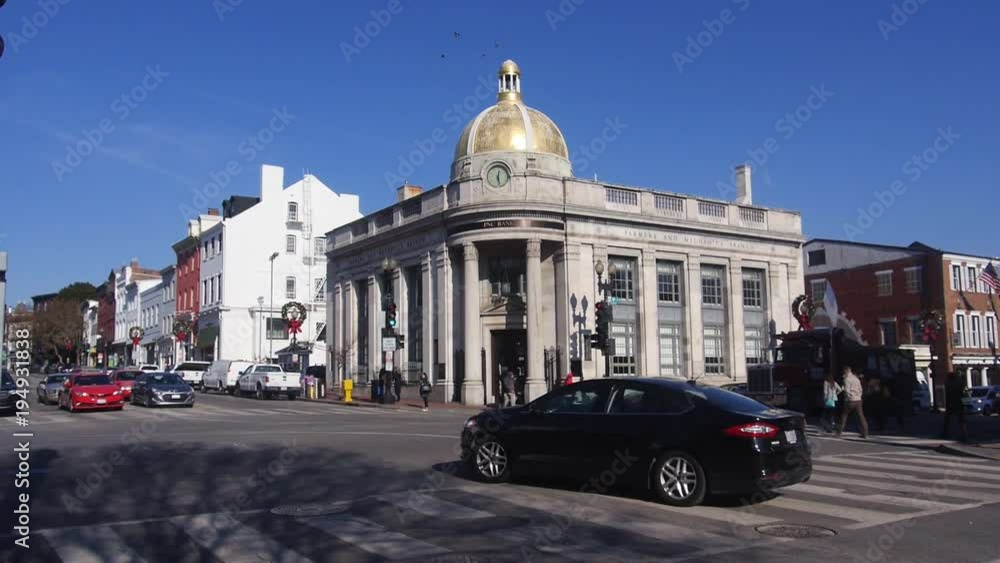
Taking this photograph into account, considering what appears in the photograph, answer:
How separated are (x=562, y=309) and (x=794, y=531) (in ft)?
97.2

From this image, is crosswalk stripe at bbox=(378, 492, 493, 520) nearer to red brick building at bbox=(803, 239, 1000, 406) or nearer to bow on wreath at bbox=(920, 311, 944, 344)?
Result: bow on wreath at bbox=(920, 311, 944, 344)

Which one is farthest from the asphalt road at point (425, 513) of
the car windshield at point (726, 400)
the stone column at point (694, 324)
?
the stone column at point (694, 324)

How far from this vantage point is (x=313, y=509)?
959 centimetres

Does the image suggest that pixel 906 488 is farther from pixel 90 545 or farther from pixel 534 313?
pixel 534 313

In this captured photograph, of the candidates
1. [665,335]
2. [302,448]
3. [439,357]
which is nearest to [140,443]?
[302,448]

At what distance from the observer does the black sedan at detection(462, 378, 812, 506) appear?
9514mm

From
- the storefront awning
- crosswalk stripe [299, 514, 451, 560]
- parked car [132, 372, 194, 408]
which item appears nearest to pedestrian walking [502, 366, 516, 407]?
parked car [132, 372, 194, 408]

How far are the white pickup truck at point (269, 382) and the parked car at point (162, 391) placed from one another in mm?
8885

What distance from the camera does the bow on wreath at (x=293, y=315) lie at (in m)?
50.9

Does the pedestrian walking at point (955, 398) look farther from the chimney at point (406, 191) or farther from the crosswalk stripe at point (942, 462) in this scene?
the chimney at point (406, 191)

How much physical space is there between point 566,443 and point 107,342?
10087 cm

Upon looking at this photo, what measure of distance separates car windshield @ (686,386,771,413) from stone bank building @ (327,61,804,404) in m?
→ 23.9

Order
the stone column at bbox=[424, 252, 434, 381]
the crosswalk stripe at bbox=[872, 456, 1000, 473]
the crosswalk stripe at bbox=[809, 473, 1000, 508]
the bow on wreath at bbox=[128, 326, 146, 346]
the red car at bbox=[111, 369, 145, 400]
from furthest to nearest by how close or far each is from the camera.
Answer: the bow on wreath at bbox=[128, 326, 146, 346], the stone column at bbox=[424, 252, 434, 381], the red car at bbox=[111, 369, 145, 400], the crosswalk stripe at bbox=[872, 456, 1000, 473], the crosswalk stripe at bbox=[809, 473, 1000, 508]

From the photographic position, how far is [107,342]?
9988 cm
